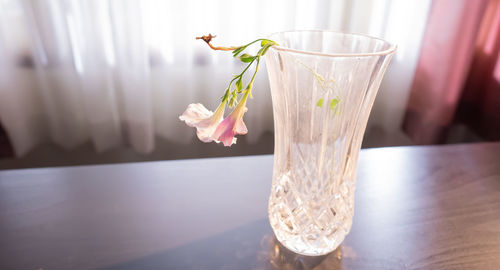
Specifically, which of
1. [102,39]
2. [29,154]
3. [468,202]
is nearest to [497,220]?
[468,202]

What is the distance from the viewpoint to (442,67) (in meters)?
1.51

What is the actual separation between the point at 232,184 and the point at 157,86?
0.92 m

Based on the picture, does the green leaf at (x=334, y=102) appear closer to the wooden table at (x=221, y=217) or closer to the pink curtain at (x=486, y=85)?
the wooden table at (x=221, y=217)

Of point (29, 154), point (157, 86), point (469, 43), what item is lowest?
point (29, 154)

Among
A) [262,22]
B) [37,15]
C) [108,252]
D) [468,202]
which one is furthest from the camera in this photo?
[262,22]

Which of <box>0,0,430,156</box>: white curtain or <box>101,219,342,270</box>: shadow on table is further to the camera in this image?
<box>0,0,430,156</box>: white curtain

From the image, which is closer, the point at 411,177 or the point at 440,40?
the point at 411,177

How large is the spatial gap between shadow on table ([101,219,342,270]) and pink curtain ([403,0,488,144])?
1.28 metres

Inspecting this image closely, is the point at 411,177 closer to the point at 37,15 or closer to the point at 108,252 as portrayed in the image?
the point at 108,252

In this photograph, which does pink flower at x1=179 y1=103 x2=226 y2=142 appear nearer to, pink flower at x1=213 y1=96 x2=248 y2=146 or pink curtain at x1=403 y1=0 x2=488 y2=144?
pink flower at x1=213 y1=96 x2=248 y2=146

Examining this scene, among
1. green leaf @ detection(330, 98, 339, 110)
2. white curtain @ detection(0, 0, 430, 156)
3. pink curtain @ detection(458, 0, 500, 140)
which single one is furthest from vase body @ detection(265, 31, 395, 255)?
pink curtain @ detection(458, 0, 500, 140)

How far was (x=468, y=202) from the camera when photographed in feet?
1.98

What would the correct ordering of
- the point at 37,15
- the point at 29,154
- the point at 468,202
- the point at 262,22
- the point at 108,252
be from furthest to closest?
1. the point at 29,154
2. the point at 262,22
3. the point at 37,15
4. the point at 468,202
5. the point at 108,252

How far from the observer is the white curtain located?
4.21 ft
